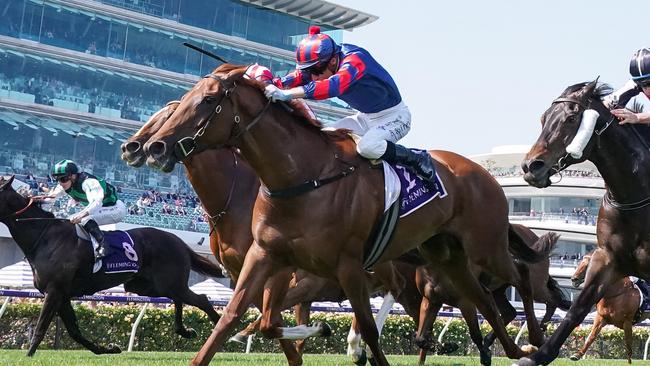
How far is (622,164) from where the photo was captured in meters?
5.56

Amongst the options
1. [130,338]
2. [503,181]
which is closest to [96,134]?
[503,181]

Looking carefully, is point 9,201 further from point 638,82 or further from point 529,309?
point 638,82

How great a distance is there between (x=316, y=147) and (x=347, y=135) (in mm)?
431

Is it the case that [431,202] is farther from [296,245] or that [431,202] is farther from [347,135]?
[296,245]

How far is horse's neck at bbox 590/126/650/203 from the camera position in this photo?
5.53 m

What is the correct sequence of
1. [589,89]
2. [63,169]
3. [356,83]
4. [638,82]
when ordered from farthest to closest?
[63,169]
[356,83]
[638,82]
[589,89]

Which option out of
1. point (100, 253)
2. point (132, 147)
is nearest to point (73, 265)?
point (100, 253)

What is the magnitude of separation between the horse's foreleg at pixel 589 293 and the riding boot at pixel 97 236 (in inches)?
216

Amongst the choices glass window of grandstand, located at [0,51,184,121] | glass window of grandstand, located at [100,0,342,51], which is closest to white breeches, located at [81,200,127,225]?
glass window of grandstand, located at [0,51,184,121]

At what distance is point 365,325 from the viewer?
5.43m

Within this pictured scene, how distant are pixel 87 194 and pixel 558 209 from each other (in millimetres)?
40366

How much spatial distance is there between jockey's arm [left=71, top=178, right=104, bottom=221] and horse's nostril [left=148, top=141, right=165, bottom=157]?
462cm

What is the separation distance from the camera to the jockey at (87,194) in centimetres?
941

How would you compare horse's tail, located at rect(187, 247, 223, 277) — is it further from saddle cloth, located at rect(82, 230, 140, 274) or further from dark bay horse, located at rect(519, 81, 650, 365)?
dark bay horse, located at rect(519, 81, 650, 365)
